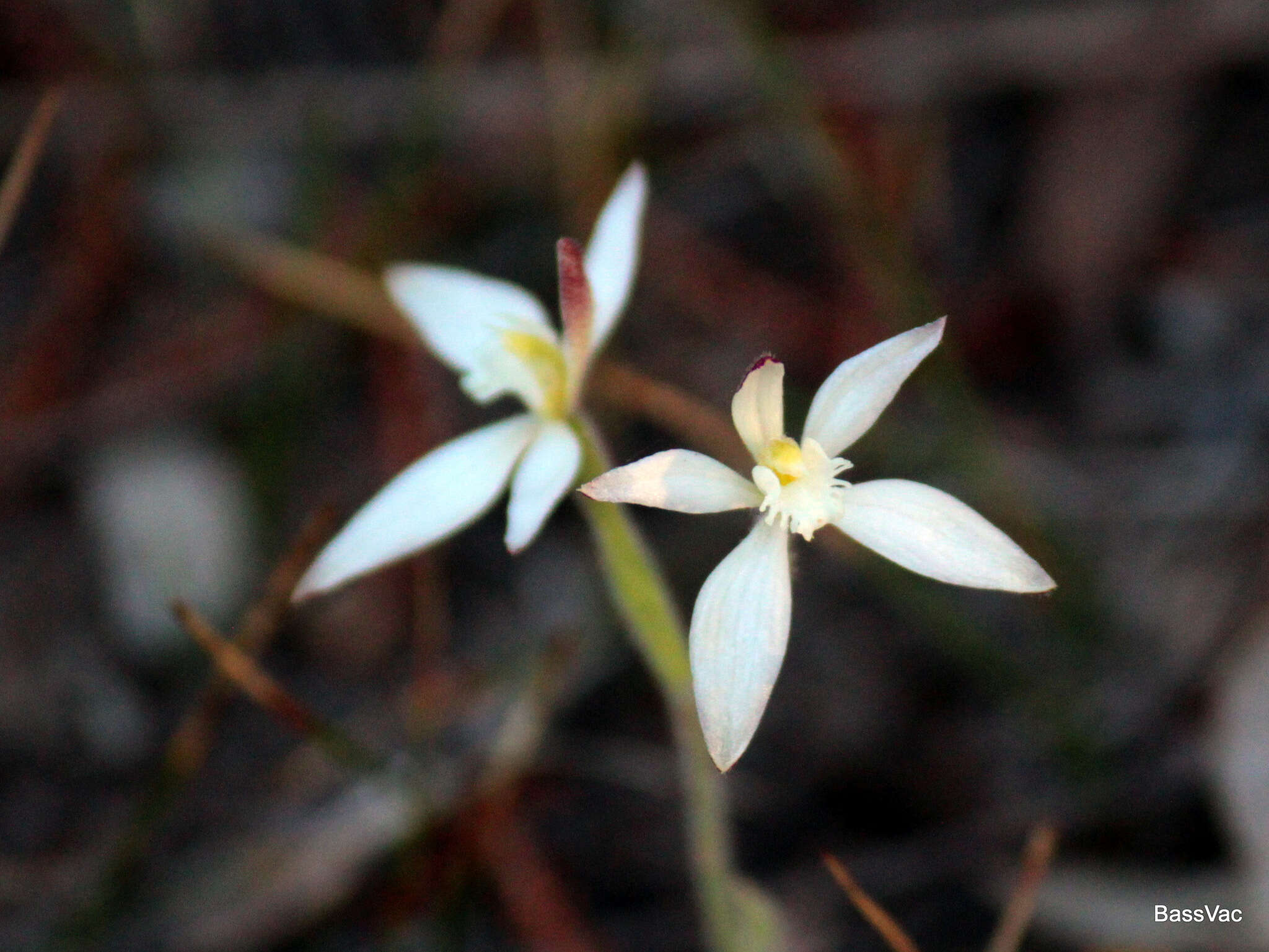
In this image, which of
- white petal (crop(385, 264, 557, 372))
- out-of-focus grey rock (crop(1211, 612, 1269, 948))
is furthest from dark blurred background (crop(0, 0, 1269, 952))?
white petal (crop(385, 264, 557, 372))

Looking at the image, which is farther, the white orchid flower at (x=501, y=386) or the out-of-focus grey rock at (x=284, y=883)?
the out-of-focus grey rock at (x=284, y=883)

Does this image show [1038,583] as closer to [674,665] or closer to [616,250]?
[674,665]

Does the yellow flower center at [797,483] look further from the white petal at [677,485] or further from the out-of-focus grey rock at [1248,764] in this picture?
the out-of-focus grey rock at [1248,764]

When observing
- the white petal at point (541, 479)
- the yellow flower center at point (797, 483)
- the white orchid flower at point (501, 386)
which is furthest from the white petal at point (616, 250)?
the yellow flower center at point (797, 483)

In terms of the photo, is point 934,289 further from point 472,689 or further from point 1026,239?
point 472,689

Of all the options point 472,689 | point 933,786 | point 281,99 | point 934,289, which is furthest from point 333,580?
point 281,99
